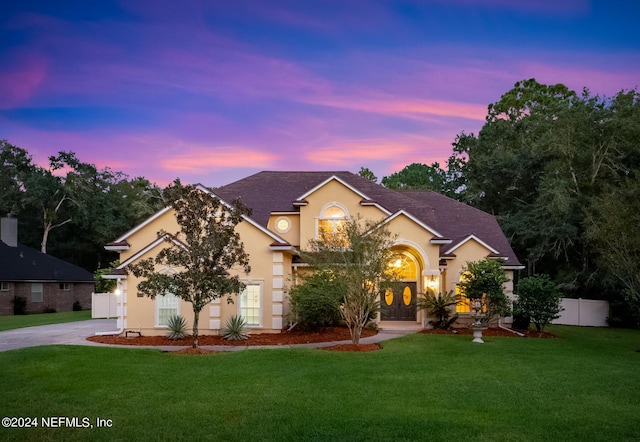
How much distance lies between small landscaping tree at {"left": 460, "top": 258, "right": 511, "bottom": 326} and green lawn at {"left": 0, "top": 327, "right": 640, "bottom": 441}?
4.82m

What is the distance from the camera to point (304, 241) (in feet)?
79.8

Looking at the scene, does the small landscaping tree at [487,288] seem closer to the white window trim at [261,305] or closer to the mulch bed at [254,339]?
the mulch bed at [254,339]

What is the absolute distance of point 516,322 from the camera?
79.6ft

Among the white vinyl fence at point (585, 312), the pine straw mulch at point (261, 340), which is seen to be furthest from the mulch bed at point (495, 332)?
the white vinyl fence at point (585, 312)

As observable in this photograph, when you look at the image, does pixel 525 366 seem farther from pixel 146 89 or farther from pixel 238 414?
pixel 146 89

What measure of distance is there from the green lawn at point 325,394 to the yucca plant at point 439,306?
6670 mm

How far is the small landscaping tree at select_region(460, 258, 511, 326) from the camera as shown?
2072 cm

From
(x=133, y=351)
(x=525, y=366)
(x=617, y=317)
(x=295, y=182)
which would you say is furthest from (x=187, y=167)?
(x=617, y=317)

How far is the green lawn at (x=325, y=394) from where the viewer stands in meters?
7.67

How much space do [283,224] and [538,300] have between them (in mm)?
12183

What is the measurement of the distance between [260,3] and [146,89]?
6.72m

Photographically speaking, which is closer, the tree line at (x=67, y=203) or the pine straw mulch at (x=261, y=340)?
the pine straw mulch at (x=261, y=340)

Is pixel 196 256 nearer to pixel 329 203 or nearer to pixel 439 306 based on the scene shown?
pixel 329 203

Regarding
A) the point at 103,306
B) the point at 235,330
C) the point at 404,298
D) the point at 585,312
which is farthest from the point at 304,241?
the point at 585,312
